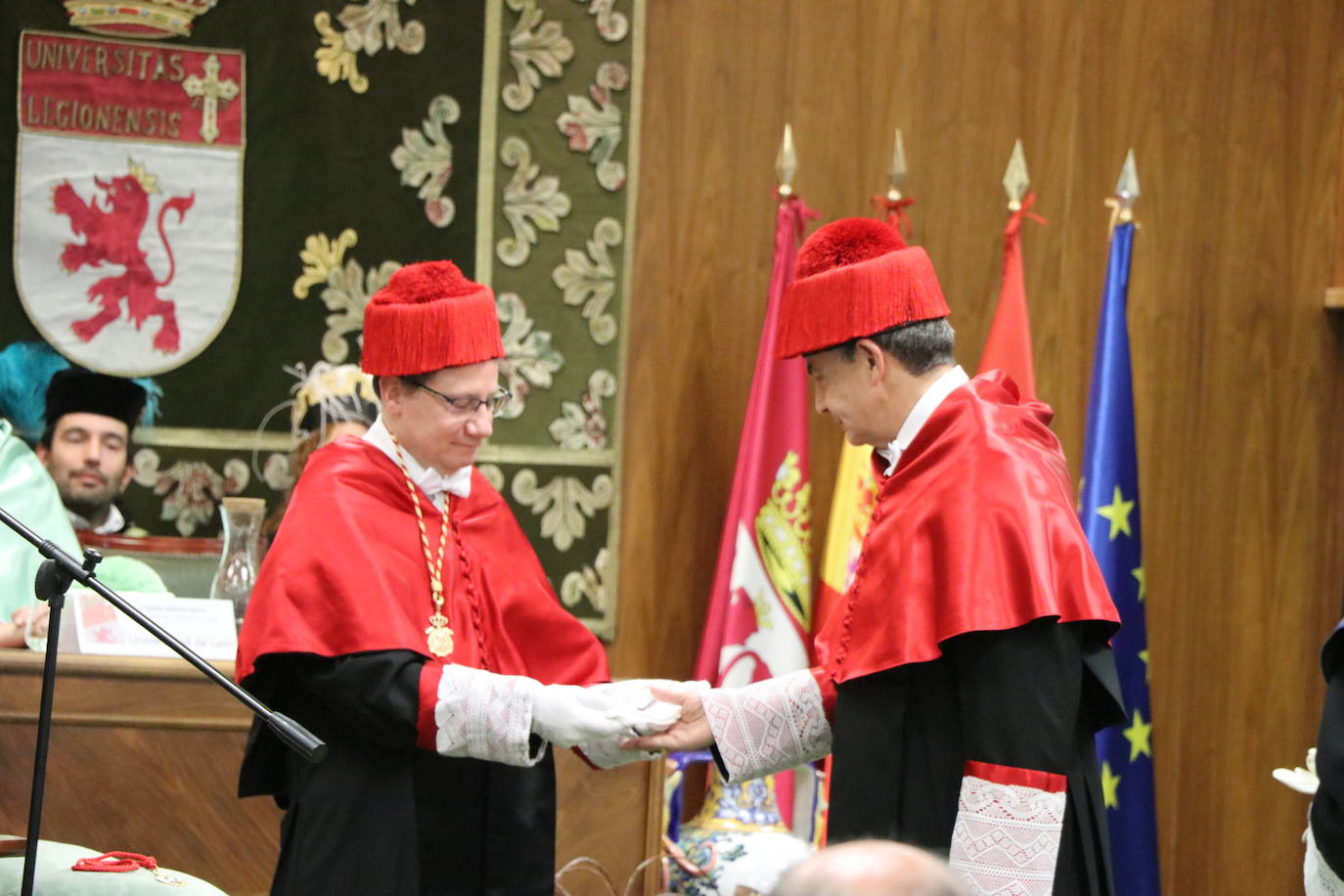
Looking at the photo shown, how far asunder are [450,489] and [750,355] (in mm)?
1932

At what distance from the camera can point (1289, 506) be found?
4633 mm

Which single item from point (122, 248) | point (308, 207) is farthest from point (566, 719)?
point (122, 248)

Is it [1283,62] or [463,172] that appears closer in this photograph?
[463,172]

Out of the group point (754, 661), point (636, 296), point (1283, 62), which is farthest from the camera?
point (1283, 62)

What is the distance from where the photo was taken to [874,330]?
7.58 feet

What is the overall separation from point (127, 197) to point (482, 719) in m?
2.39

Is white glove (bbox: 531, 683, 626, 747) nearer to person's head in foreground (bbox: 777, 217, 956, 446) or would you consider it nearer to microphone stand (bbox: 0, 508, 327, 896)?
microphone stand (bbox: 0, 508, 327, 896)

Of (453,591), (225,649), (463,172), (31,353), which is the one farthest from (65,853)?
(463,172)

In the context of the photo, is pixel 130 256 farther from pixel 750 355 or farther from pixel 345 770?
pixel 345 770

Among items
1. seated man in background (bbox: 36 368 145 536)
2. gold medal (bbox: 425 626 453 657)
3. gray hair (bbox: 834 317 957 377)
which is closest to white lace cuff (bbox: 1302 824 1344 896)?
gray hair (bbox: 834 317 957 377)

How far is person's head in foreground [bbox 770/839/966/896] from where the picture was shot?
109 centimetres

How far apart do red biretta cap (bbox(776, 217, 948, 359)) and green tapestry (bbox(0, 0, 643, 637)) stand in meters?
Answer: 1.91

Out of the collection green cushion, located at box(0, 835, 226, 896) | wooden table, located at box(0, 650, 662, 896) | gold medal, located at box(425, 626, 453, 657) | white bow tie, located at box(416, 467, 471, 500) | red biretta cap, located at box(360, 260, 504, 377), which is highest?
red biretta cap, located at box(360, 260, 504, 377)

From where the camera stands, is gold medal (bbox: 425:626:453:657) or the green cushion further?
gold medal (bbox: 425:626:453:657)
